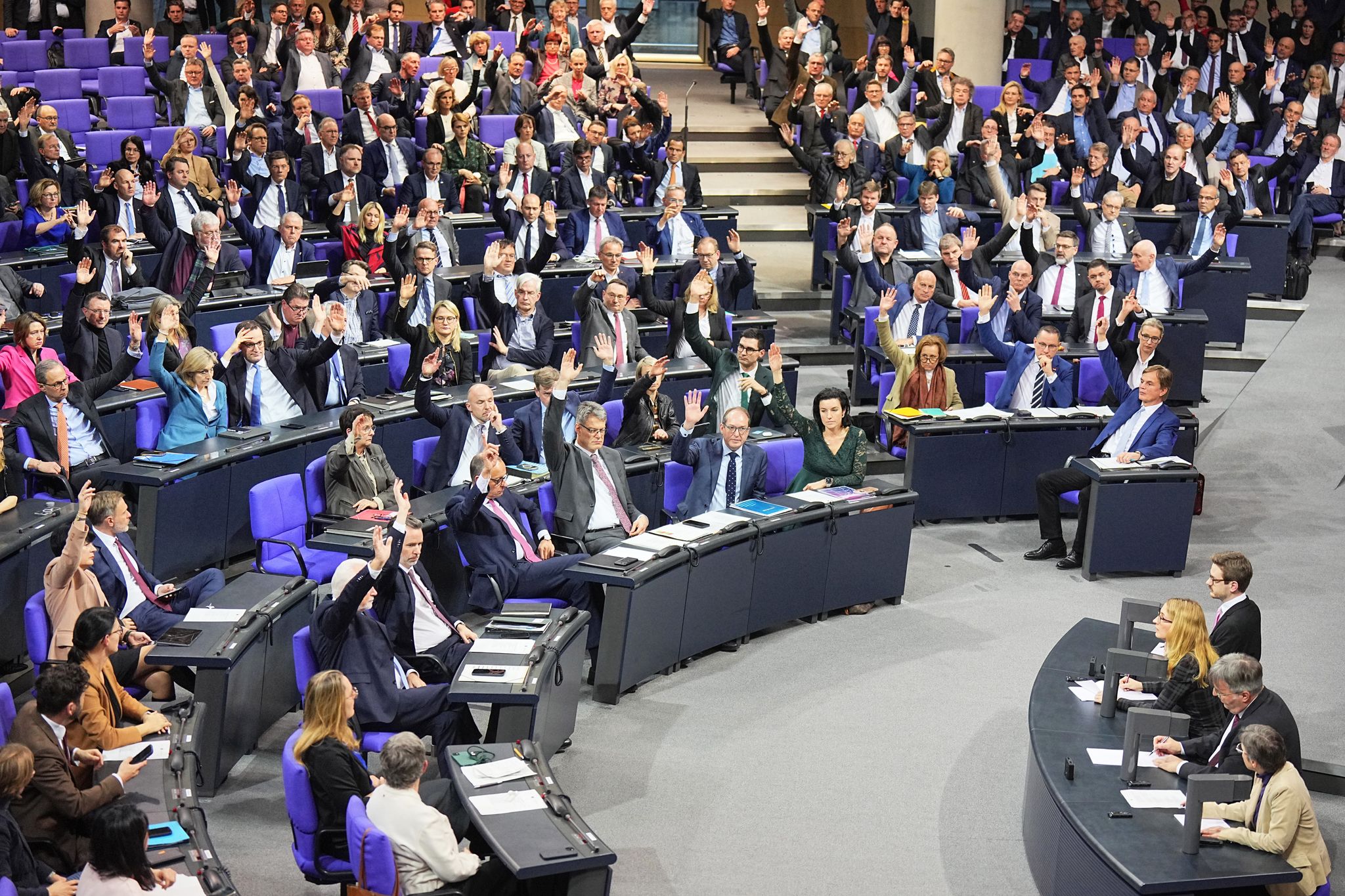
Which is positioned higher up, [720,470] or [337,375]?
[337,375]

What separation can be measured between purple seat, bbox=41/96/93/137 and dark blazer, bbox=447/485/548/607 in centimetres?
847

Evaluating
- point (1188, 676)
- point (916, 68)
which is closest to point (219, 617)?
point (1188, 676)

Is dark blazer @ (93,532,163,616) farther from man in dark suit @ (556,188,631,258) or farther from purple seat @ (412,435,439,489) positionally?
man in dark suit @ (556,188,631,258)

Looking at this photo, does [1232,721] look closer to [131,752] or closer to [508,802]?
[508,802]

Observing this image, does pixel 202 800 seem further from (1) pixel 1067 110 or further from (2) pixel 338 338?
(1) pixel 1067 110

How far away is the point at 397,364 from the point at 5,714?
5053 millimetres

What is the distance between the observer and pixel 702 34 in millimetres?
21078

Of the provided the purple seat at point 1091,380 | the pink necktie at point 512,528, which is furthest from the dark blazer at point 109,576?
the purple seat at point 1091,380

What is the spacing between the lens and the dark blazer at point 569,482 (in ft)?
27.3

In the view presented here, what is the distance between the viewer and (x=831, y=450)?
29.6 ft

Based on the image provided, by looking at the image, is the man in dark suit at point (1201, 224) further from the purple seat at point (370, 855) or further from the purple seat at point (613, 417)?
the purple seat at point (370, 855)

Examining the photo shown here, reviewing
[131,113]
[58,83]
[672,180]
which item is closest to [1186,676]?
[672,180]

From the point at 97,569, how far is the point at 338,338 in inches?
132

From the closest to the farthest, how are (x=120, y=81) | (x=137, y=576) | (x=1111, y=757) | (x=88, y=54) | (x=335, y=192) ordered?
1. (x=1111, y=757)
2. (x=137, y=576)
3. (x=335, y=192)
4. (x=120, y=81)
5. (x=88, y=54)
